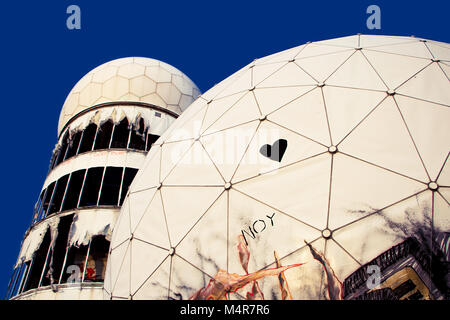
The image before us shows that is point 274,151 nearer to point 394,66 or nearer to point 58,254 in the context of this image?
point 394,66

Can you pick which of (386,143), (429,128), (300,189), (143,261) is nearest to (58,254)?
(143,261)

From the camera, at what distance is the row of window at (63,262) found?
1528 centimetres

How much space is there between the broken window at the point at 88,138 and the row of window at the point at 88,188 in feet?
6.49

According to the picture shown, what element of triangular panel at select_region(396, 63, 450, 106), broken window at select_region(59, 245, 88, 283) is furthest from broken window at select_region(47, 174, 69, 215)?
triangular panel at select_region(396, 63, 450, 106)

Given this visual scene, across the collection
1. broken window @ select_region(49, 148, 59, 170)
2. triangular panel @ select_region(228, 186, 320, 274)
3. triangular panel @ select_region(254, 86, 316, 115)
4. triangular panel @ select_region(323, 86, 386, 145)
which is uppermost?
broken window @ select_region(49, 148, 59, 170)

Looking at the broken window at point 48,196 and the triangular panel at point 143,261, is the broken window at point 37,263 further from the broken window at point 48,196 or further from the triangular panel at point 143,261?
the triangular panel at point 143,261

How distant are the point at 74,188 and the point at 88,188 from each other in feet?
3.86

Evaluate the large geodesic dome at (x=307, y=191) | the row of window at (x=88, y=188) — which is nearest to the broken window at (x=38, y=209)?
the row of window at (x=88, y=188)

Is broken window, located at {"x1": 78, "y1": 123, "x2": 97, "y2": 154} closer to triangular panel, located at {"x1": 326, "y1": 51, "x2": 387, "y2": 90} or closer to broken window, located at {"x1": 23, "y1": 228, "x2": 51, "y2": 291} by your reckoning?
broken window, located at {"x1": 23, "y1": 228, "x2": 51, "y2": 291}

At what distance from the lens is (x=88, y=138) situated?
19969 mm

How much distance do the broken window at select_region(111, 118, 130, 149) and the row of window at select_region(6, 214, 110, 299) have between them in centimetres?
485

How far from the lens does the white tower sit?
15523 millimetres
